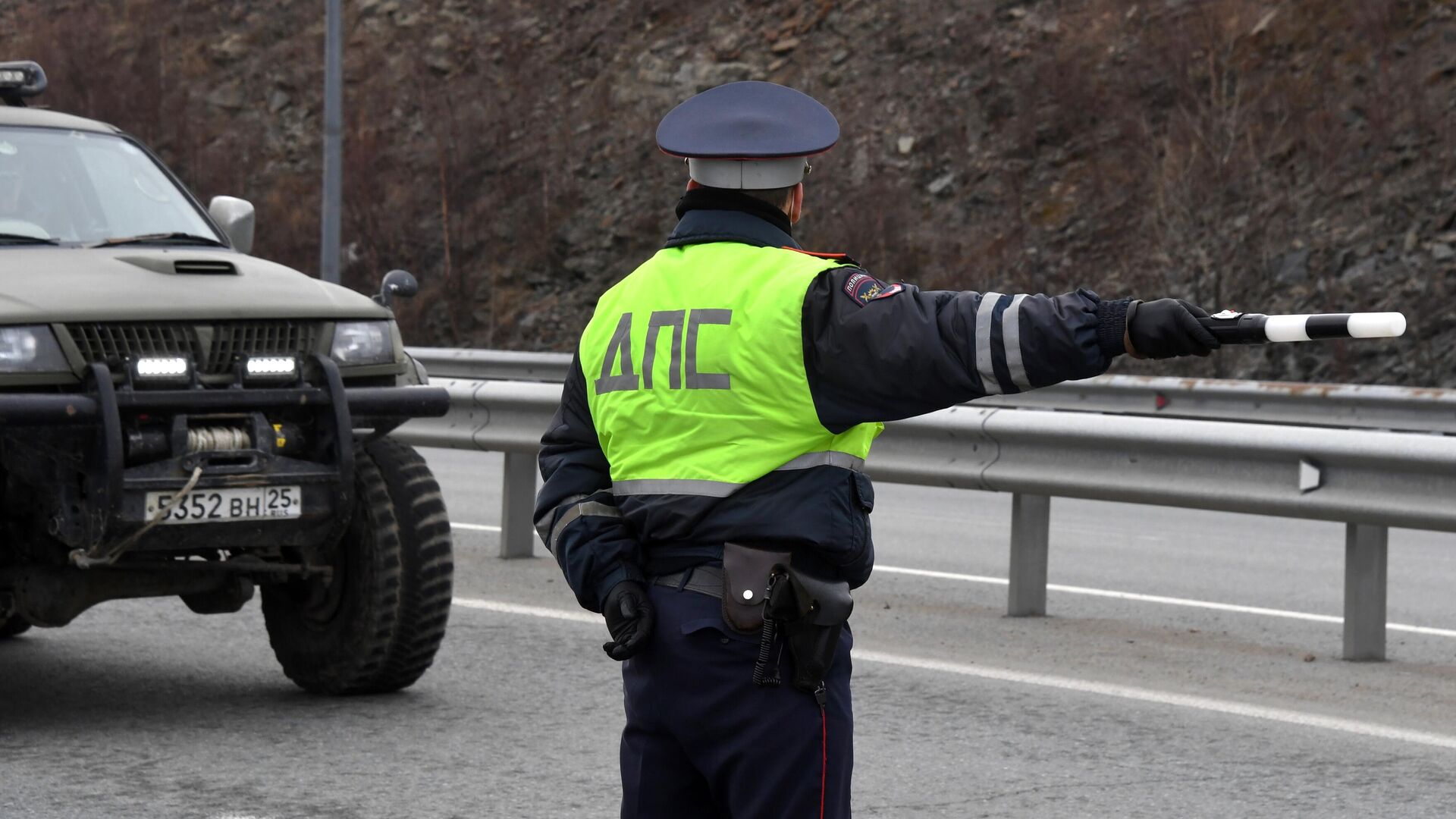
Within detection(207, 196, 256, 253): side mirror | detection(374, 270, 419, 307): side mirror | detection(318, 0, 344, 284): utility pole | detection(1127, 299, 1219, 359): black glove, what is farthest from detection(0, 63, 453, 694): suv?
detection(318, 0, 344, 284): utility pole

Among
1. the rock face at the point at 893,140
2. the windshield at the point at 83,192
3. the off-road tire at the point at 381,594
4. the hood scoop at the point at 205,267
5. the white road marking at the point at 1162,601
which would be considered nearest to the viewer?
the hood scoop at the point at 205,267

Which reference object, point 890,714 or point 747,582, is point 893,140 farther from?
point 747,582

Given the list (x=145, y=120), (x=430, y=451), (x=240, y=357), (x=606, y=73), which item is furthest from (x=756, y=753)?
(x=145, y=120)

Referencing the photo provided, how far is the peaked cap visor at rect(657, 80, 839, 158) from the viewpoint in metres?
3.30

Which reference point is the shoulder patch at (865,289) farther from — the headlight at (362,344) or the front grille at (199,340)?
the headlight at (362,344)

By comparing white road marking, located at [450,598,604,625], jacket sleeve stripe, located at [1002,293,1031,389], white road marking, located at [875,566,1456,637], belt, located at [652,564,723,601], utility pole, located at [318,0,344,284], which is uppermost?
utility pole, located at [318,0,344,284]

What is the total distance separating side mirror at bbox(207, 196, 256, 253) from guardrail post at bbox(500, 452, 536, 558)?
308 centimetres

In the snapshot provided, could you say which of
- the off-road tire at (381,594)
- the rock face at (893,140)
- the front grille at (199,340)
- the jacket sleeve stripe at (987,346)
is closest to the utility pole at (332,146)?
the rock face at (893,140)

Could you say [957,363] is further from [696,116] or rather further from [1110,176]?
[1110,176]

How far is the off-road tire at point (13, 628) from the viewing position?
815cm

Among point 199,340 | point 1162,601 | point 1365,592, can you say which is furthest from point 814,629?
point 1162,601

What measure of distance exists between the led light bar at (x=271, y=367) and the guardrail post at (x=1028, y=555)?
350 centimetres

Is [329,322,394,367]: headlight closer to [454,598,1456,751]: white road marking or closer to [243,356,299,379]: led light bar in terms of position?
[243,356,299,379]: led light bar

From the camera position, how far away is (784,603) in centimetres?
325
